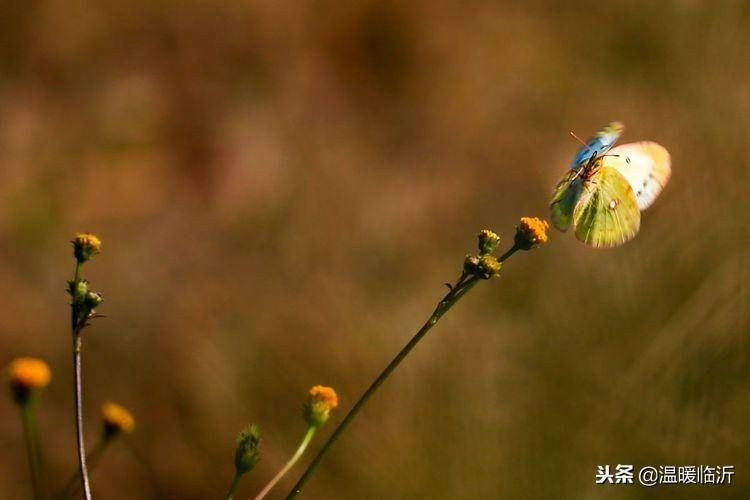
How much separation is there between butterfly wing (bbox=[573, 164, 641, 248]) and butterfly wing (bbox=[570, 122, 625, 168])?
0.09ft

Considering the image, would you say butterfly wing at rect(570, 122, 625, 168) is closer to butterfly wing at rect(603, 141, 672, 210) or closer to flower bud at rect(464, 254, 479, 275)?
butterfly wing at rect(603, 141, 672, 210)

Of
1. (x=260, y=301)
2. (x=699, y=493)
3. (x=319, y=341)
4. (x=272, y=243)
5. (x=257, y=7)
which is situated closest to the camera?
(x=699, y=493)

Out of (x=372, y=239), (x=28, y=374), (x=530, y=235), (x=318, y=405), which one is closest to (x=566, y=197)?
(x=530, y=235)

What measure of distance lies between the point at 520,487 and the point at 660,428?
5.5 inches

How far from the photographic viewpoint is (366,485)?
74 centimetres

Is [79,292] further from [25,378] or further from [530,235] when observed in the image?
[530,235]

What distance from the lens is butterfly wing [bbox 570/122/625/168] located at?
24.8 inches

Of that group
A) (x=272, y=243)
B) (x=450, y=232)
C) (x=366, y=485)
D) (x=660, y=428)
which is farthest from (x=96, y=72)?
(x=660, y=428)

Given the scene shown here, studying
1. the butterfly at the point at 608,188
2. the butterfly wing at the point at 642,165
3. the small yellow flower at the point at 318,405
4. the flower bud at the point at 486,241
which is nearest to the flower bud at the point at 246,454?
the small yellow flower at the point at 318,405

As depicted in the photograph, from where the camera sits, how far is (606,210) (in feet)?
2.34

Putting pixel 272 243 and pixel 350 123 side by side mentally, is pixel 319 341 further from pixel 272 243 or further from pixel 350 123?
pixel 350 123

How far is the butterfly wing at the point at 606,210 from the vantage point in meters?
0.69

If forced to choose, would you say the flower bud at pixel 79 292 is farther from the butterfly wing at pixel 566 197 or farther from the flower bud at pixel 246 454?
the butterfly wing at pixel 566 197

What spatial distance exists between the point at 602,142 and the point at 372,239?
615 mm
